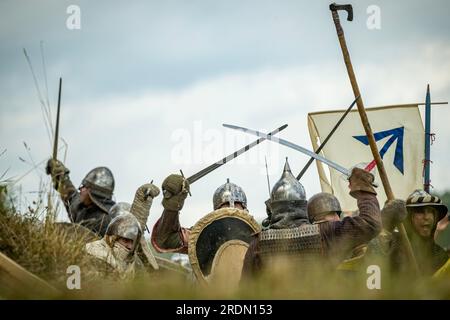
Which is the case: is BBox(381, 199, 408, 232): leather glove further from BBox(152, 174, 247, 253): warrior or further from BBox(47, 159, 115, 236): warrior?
BBox(47, 159, 115, 236): warrior

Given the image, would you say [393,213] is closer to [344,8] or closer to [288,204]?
[288,204]

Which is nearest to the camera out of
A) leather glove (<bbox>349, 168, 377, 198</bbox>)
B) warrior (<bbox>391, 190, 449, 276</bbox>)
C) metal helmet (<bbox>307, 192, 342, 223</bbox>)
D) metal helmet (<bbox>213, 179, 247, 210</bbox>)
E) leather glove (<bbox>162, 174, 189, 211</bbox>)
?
leather glove (<bbox>349, 168, 377, 198</bbox>)

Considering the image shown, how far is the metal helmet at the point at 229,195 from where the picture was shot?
9242 mm

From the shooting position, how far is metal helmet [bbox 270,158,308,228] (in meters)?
7.29

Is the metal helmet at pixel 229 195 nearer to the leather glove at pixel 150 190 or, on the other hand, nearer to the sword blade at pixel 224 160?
the leather glove at pixel 150 190

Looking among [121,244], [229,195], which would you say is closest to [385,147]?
[229,195]

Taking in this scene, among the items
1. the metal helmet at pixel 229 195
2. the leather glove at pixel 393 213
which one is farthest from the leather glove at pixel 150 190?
the leather glove at pixel 393 213

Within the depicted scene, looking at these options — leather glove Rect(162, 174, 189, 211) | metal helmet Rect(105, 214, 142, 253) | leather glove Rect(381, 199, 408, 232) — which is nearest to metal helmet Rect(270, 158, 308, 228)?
leather glove Rect(381, 199, 408, 232)

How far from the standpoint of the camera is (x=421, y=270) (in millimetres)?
7699

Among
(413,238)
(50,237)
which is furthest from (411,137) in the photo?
(50,237)

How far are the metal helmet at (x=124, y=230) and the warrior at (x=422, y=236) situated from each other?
221 cm

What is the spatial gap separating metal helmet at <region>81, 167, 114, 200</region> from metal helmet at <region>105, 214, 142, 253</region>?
2730 mm
